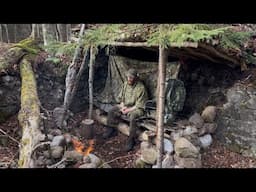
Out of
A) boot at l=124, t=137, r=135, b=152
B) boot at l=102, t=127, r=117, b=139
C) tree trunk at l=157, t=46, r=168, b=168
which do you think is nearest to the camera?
tree trunk at l=157, t=46, r=168, b=168

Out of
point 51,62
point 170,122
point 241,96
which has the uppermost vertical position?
point 51,62

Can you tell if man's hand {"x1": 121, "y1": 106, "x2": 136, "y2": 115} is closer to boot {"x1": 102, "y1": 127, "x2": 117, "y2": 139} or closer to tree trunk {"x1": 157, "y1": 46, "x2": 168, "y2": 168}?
boot {"x1": 102, "y1": 127, "x2": 117, "y2": 139}

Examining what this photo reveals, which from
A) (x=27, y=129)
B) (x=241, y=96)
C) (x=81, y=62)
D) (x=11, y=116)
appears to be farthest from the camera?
(x=81, y=62)

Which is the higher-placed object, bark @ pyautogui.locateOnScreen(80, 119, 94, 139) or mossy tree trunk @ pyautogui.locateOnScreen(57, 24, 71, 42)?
mossy tree trunk @ pyautogui.locateOnScreen(57, 24, 71, 42)

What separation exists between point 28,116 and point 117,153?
5.91 feet

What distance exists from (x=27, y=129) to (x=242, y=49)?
4.36m

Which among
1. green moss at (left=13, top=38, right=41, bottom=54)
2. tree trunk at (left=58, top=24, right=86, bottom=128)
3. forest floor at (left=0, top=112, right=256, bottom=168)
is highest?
green moss at (left=13, top=38, right=41, bottom=54)

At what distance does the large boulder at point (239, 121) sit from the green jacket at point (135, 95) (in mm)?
1543

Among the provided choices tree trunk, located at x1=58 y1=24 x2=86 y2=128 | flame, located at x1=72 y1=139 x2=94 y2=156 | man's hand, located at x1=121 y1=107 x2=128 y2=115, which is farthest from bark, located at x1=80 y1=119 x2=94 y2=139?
man's hand, located at x1=121 y1=107 x2=128 y2=115

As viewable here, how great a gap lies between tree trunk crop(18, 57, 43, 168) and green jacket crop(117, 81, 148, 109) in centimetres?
177

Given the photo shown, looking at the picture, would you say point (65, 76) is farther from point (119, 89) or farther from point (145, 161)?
point (145, 161)

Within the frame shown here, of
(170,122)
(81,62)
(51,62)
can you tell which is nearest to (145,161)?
(170,122)

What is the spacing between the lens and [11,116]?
707 centimetres

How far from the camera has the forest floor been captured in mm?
6008
